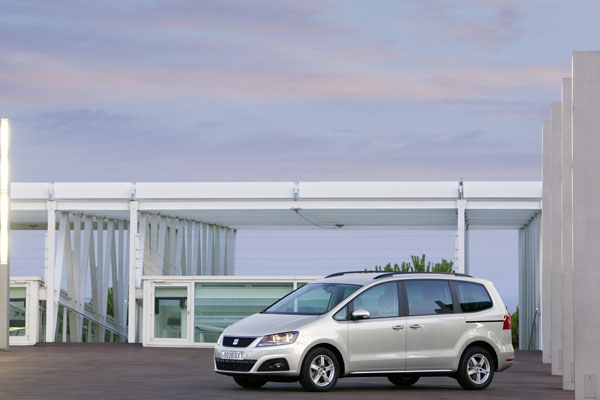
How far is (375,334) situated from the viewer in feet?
52.0

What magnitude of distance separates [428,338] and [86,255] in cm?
1980

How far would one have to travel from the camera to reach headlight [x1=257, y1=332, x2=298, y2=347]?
601 inches

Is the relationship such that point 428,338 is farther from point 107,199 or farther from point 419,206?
point 107,199

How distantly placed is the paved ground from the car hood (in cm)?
79

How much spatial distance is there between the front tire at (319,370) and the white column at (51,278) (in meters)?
16.9

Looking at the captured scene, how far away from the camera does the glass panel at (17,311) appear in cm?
2988

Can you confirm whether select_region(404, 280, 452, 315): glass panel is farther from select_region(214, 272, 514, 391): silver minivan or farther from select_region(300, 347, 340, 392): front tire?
select_region(300, 347, 340, 392): front tire

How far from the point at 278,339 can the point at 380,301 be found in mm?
1764

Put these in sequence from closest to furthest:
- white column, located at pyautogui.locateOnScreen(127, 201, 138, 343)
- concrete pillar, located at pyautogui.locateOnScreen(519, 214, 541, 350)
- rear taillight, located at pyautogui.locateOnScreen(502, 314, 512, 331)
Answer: rear taillight, located at pyautogui.locateOnScreen(502, 314, 512, 331), white column, located at pyautogui.locateOnScreen(127, 201, 138, 343), concrete pillar, located at pyautogui.locateOnScreen(519, 214, 541, 350)

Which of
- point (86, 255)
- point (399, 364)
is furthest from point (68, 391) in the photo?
point (86, 255)

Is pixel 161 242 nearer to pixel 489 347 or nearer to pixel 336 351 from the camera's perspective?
pixel 489 347

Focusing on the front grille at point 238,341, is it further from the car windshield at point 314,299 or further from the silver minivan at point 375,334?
the car windshield at point 314,299

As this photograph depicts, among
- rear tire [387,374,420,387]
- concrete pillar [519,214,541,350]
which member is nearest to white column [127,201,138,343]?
concrete pillar [519,214,541,350]

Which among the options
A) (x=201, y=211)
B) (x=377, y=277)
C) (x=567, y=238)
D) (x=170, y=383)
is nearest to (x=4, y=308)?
(x=201, y=211)
